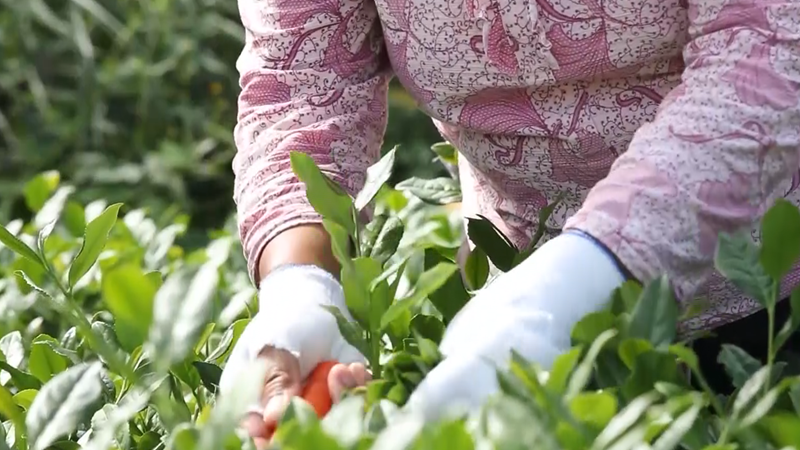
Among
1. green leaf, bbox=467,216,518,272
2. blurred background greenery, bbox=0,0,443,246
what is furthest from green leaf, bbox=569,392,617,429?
blurred background greenery, bbox=0,0,443,246

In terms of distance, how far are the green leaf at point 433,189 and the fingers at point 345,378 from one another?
0.55 metres

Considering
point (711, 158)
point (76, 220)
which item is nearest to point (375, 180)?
point (711, 158)

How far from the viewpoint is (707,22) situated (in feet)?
3.59

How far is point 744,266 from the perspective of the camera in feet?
2.83

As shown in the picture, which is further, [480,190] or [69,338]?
[480,190]

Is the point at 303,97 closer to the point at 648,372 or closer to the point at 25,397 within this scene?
the point at 25,397

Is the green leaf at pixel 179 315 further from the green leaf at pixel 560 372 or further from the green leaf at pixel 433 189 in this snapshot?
the green leaf at pixel 433 189

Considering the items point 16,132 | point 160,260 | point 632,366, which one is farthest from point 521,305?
point 16,132

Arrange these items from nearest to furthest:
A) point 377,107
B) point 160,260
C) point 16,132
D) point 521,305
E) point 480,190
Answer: point 521,305 < point 377,107 < point 480,190 < point 160,260 < point 16,132

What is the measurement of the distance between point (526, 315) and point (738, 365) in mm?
149

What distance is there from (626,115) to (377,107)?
271mm

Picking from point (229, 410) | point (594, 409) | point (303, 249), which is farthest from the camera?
point (303, 249)

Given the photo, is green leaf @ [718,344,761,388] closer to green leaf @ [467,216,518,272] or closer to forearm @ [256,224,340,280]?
green leaf @ [467,216,518,272]

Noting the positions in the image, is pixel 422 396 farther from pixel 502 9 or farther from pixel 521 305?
pixel 502 9
